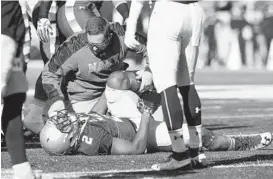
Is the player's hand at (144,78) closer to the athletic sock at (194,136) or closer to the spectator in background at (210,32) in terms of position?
the athletic sock at (194,136)

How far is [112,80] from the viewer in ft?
25.7

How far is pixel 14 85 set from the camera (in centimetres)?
548

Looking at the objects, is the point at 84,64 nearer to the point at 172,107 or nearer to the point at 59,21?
the point at 59,21

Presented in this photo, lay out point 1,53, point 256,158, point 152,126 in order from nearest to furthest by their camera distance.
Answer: point 1,53 → point 256,158 → point 152,126

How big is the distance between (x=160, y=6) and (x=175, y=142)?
0.85 metres

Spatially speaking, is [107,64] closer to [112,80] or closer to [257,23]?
[112,80]

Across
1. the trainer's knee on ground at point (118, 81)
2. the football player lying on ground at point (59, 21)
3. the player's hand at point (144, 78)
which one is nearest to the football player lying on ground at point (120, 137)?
the trainer's knee on ground at point (118, 81)

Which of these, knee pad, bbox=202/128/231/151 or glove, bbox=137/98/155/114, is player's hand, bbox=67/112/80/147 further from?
knee pad, bbox=202/128/231/151

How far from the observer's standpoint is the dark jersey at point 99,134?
711cm

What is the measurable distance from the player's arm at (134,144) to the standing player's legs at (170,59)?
91 cm

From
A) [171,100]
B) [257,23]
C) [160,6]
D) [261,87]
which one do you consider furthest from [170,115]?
[257,23]

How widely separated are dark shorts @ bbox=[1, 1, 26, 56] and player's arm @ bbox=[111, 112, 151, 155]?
1862 mm

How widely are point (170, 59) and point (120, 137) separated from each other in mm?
1228

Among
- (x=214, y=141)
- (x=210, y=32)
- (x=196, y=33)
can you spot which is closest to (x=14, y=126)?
(x=196, y=33)
